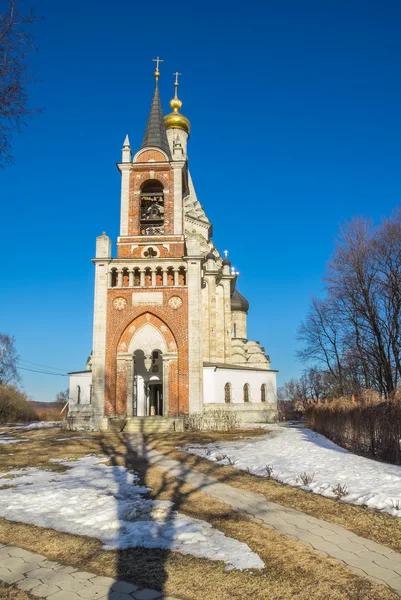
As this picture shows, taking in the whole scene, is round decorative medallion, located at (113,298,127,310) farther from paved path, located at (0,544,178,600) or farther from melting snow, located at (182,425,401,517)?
paved path, located at (0,544,178,600)

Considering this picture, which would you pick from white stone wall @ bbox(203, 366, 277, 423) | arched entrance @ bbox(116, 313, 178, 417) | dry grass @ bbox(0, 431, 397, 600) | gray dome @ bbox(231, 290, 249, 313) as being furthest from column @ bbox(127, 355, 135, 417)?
gray dome @ bbox(231, 290, 249, 313)

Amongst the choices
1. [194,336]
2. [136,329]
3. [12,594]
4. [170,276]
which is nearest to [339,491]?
[12,594]

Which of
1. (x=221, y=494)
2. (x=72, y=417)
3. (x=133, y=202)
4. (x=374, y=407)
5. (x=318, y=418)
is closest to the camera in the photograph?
(x=221, y=494)

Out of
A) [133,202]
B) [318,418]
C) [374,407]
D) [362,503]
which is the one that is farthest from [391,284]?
[362,503]

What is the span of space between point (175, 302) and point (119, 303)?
3092 millimetres

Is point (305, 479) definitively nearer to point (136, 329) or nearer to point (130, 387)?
point (130, 387)

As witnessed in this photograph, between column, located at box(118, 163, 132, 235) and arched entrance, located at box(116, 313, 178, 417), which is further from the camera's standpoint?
column, located at box(118, 163, 132, 235)

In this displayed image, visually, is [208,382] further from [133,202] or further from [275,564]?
[275,564]

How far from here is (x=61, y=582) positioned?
167 inches

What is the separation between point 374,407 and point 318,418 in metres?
9.66

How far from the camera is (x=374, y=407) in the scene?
1223 centimetres

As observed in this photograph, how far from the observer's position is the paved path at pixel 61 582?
3.96m

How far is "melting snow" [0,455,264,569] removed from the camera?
5.13 metres

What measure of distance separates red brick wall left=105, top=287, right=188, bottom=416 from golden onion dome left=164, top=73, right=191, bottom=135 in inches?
1050
